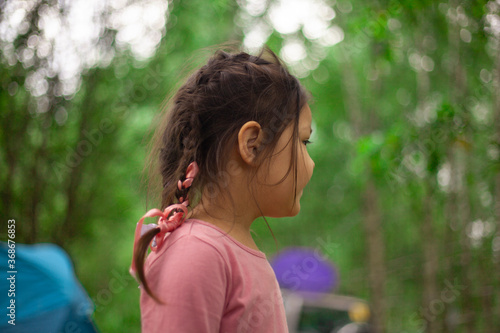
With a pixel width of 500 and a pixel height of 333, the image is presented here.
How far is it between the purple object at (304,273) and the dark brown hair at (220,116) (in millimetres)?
5127

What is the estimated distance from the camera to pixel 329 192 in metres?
8.82

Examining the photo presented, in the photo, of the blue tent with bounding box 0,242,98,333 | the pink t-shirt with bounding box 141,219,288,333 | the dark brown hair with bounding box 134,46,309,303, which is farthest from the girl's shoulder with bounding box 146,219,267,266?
the blue tent with bounding box 0,242,98,333

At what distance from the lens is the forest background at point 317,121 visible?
2.75 m

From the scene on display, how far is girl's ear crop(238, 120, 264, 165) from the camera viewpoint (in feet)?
3.17

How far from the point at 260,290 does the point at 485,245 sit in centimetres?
450

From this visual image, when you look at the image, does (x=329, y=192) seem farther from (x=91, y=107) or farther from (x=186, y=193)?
(x=186, y=193)

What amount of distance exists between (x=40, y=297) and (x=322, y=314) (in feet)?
15.3

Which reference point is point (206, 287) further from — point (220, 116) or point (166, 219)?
point (220, 116)

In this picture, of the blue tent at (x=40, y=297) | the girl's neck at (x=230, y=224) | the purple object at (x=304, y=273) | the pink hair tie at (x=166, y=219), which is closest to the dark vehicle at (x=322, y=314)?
the purple object at (x=304, y=273)

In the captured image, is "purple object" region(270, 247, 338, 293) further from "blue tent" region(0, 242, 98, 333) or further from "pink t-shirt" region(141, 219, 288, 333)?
"pink t-shirt" region(141, 219, 288, 333)

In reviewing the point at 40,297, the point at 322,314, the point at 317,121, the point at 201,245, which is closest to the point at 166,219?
the point at 201,245

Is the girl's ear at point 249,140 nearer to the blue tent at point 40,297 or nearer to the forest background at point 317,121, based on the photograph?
the forest background at point 317,121

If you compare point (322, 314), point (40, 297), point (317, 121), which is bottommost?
point (322, 314)

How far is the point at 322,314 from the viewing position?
5.86m
